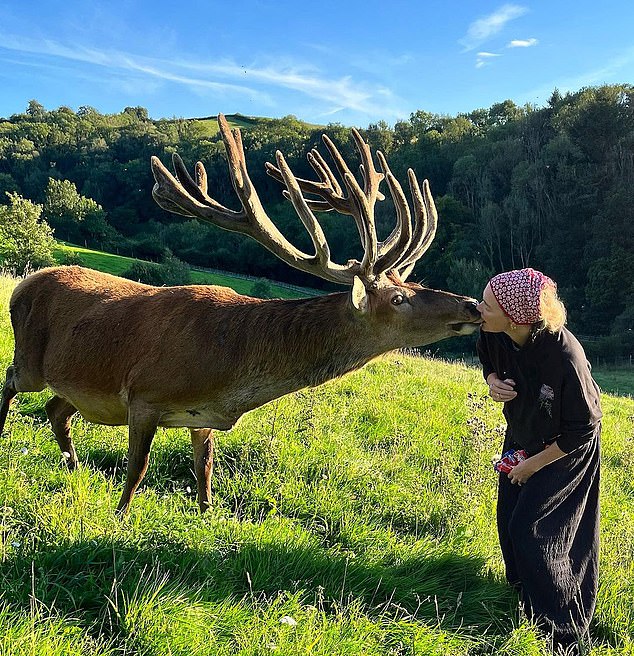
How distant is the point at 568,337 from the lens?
3.45 meters

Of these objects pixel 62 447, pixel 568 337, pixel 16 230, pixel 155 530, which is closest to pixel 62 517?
pixel 155 530

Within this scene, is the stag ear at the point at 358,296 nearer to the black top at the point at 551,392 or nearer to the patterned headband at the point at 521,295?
the patterned headband at the point at 521,295

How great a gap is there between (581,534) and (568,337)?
140 centimetres

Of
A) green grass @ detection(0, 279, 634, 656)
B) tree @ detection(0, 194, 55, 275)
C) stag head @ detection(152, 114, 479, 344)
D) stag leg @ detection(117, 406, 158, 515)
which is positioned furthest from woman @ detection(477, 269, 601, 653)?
tree @ detection(0, 194, 55, 275)

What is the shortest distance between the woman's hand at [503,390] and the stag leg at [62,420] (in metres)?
3.26

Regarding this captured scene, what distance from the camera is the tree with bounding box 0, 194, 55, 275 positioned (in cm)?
4099

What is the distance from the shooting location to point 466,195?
52312 mm

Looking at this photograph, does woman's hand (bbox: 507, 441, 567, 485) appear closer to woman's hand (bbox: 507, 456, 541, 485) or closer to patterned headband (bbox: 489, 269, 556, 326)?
woman's hand (bbox: 507, 456, 541, 485)

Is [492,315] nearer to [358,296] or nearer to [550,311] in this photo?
[550,311]

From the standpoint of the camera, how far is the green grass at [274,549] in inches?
103

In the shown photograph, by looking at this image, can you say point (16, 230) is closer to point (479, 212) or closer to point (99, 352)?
point (479, 212)

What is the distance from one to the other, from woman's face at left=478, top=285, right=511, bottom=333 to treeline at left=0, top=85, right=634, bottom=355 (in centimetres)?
3462

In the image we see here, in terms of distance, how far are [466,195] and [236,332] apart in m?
52.5

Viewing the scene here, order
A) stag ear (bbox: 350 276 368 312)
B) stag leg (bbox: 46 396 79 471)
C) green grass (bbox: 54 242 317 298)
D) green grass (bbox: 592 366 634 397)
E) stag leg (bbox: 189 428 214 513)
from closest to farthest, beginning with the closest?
1. stag ear (bbox: 350 276 368 312)
2. stag leg (bbox: 189 428 214 513)
3. stag leg (bbox: 46 396 79 471)
4. green grass (bbox: 592 366 634 397)
5. green grass (bbox: 54 242 317 298)
